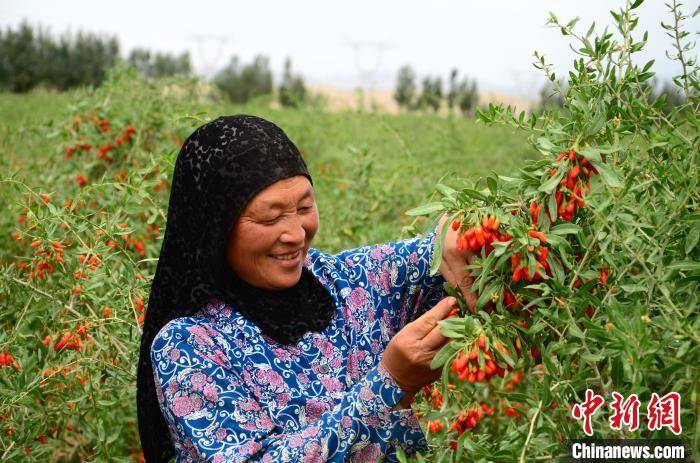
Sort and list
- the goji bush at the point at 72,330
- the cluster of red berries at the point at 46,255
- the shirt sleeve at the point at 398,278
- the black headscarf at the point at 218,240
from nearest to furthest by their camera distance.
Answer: the black headscarf at the point at 218,240 → the shirt sleeve at the point at 398,278 → the goji bush at the point at 72,330 → the cluster of red berries at the point at 46,255

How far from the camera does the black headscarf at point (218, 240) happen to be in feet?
5.23

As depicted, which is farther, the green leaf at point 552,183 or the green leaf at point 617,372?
the green leaf at point 552,183

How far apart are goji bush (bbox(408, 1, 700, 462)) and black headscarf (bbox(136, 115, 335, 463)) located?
385mm

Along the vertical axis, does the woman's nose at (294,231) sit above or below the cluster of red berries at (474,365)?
above

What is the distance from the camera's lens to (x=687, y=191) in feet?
4.19

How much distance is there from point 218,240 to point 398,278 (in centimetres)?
49

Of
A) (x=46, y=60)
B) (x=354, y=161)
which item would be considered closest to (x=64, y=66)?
(x=46, y=60)

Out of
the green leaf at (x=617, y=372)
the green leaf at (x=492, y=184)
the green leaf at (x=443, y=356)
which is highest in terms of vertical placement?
the green leaf at (x=492, y=184)

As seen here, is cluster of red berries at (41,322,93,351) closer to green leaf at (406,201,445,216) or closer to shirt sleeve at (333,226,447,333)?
shirt sleeve at (333,226,447,333)

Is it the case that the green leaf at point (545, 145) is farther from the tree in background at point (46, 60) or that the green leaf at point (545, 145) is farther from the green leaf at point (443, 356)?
the tree in background at point (46, 60)

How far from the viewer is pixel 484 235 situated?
4.52ft

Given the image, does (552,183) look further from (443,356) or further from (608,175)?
(443,356)

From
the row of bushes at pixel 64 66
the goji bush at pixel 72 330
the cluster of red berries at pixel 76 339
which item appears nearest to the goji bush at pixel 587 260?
the goji bush at pixel 72 330

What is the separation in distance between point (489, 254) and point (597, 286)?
0.24 meters
